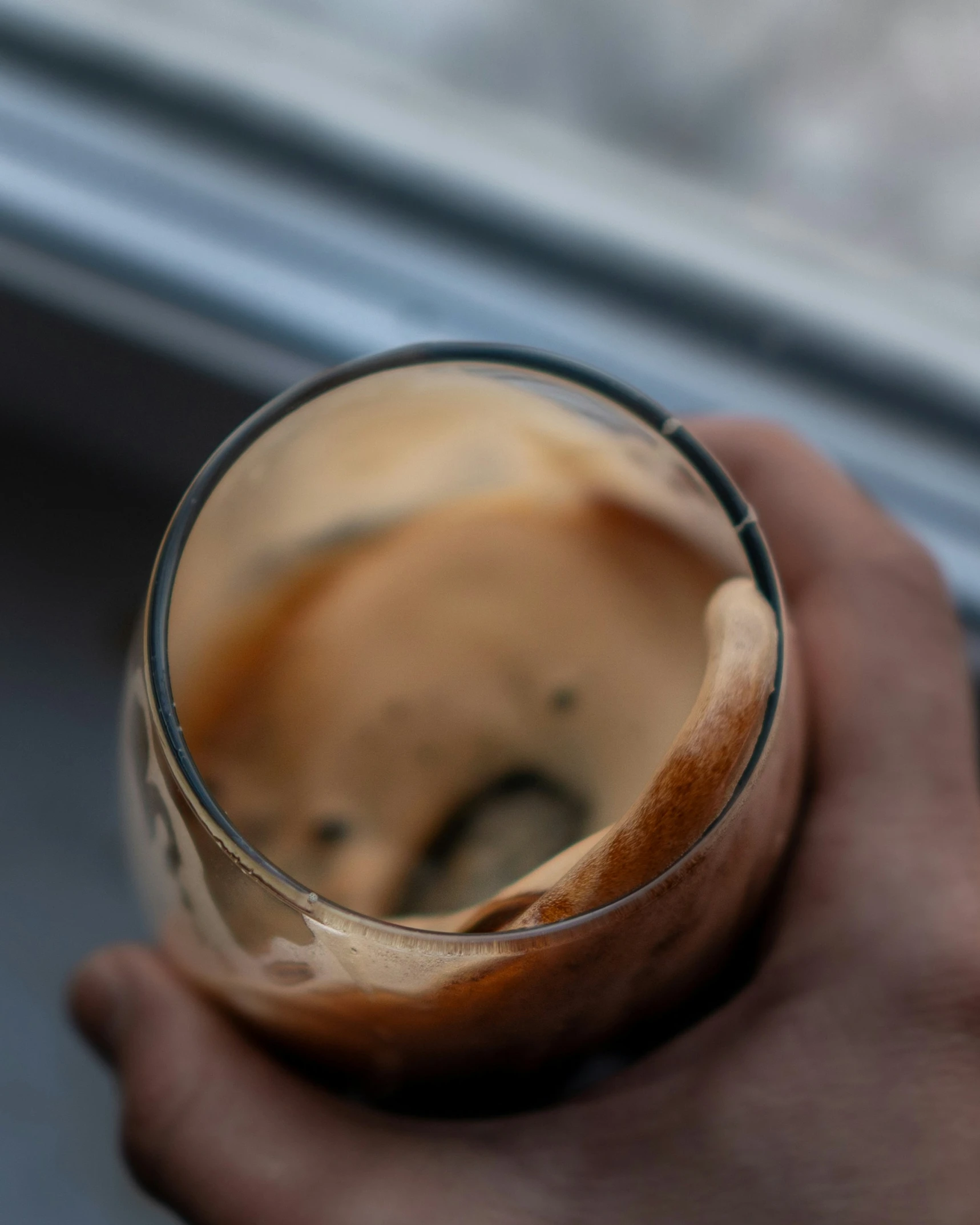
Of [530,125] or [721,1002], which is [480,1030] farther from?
[530,125]

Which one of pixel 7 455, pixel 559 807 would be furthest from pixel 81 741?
pixel 559 807

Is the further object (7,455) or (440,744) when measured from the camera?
(7,455)

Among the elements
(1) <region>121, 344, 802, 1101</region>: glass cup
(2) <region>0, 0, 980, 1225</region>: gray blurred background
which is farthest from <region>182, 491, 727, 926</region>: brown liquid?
(2) <region>0, 0, 980, 1225</region>: gray blurred background

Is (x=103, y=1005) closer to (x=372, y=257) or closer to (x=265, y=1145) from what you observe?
(x=265, y=1145)

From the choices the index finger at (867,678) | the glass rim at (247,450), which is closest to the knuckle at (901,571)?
the index finger at (867,678)

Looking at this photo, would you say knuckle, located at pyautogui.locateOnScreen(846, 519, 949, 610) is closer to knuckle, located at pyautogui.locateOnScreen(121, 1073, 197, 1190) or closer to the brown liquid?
the brown liquid

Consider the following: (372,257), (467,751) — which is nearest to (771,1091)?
(467,751)
